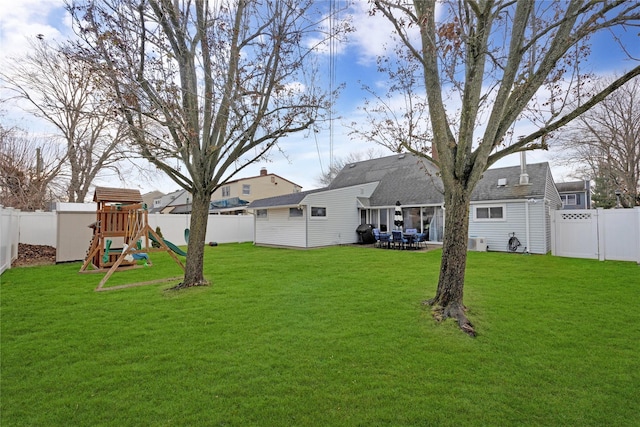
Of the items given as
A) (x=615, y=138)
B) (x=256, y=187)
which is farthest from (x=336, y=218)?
(x=615, y=138)

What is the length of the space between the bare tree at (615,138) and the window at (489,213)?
7691 millimetres

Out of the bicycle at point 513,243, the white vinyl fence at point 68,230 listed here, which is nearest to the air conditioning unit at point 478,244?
→ the bicycle at point 513,243

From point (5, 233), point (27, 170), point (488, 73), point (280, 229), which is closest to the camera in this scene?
point (488, 73)

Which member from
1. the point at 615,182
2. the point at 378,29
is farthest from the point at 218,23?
the point at 615,182

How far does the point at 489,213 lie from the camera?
45.4 ft

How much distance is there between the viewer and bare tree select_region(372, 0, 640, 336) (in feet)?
14.2

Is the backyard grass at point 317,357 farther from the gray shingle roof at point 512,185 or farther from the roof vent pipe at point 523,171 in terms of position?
the roof vent pipe at point 523,171

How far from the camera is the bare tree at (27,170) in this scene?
531 inches

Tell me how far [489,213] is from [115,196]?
49.2 feet

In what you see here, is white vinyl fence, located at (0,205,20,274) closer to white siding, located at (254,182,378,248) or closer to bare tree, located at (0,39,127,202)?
bare tree, located at (0,39,127,202)

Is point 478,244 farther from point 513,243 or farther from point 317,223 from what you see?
point 317,223

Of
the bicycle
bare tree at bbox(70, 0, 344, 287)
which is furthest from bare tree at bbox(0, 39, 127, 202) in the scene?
the bicycle

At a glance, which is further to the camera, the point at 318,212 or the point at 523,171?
the point at 318,212

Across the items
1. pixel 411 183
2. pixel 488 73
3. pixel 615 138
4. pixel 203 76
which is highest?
pixel 615 138
